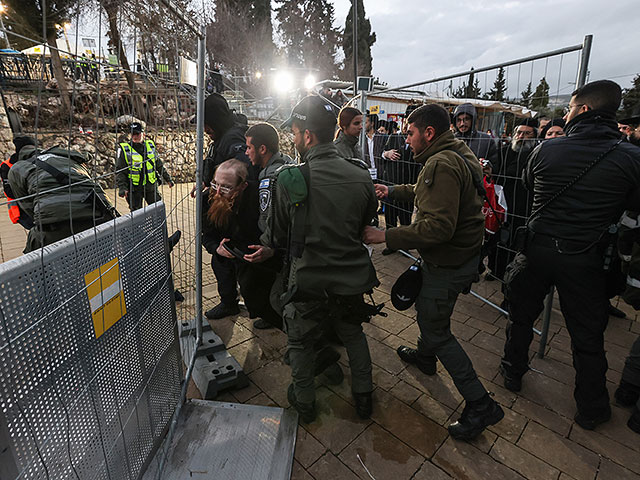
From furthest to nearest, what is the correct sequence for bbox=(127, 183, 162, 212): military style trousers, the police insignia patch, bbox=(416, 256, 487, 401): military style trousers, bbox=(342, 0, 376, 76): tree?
1. bbox=(342, 0, 376, 76): tree
2. the police insignia patch
3. bbox=(416, 256, 487, 401): military style trousers
4. bbox=(127, 183, 162, 212): military style trousers

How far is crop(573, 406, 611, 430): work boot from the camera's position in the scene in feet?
7.38

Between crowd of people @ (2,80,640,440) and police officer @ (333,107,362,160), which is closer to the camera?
crowd of people @ (2,80,640,440)

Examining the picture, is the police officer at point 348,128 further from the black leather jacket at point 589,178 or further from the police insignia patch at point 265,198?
the black leather jacket at point 589,178

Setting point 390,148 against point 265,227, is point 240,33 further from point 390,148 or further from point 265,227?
point 265,227

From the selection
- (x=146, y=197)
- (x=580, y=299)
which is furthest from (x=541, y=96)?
(x=146, y=197)

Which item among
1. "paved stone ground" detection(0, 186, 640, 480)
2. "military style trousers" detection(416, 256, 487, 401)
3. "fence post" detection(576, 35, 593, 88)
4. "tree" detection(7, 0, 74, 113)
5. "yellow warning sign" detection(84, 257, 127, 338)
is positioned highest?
"fence post" detection(576, 35, 593, 88)

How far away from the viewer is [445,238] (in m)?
1.98

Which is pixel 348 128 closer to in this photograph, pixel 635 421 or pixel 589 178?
pixel 589 178

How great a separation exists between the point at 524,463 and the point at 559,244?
4.43 ft

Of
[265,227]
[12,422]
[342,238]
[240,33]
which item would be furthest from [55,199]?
[240,33]

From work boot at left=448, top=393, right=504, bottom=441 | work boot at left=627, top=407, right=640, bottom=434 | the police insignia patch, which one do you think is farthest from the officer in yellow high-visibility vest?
work boot at left=627, top=407, right=640, bottom=434

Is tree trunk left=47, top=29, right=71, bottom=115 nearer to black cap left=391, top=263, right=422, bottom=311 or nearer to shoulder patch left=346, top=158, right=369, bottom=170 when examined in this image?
shoulder patch left=346, top=158, right=369, bottom=170

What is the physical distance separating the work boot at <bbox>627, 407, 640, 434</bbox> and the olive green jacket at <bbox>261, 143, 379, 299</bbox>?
1961 millimetres

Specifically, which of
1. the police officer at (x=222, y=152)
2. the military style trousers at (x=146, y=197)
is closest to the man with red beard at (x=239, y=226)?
the police officer at (x=222, y=152)
